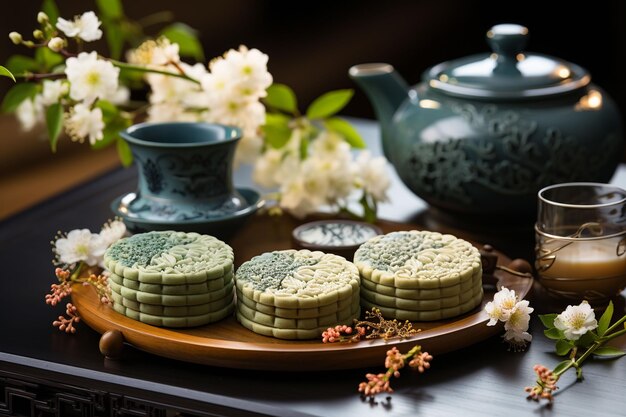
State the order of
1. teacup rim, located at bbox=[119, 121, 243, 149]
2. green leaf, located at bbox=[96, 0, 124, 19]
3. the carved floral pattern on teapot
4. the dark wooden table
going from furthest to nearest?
1. green leaf, located at bbox=[96, 0, 124, 19]
2. the carved floral pattern on teapot
3. teacup rim, located at bbox=[119, 121, 243, 149]
4. the dark wooden table

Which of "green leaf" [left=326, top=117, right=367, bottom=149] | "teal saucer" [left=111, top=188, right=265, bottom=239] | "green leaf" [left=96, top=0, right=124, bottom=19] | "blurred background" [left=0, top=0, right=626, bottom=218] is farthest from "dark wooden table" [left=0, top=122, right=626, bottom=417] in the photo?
"blurred background" [left=0, top=0, right=626, bottom=218]

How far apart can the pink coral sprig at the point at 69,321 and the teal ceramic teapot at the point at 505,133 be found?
22.1 inches

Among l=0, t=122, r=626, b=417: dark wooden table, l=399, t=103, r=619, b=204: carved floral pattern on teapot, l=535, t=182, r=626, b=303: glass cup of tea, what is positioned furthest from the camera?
l=399, t=103, r=619, b=204: carved floral pattern on teapot

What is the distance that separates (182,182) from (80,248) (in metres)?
0.17

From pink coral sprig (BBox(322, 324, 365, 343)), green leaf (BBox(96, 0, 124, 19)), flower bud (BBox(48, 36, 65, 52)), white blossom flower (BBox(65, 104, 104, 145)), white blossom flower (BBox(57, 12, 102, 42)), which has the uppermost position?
white blossom flower (BBox(57, 12, 102, 42))

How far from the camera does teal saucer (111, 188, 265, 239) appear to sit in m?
1.27

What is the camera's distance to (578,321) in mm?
1024

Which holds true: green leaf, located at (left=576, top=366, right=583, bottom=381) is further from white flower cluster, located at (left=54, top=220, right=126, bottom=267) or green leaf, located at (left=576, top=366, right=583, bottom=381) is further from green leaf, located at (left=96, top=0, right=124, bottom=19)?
green leaf, located at (left=96, top=0, right=124, bottom=19)

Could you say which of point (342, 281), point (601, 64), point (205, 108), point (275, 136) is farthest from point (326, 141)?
point (601, 64)

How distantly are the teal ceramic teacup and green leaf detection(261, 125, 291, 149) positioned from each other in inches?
6.7

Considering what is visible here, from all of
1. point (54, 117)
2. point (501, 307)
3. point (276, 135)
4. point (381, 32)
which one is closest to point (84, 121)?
point (54, 117)

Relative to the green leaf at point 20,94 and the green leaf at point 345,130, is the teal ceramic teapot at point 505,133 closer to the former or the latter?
the green leaf at point 345,130

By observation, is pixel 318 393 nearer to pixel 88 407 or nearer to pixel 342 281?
pixel 342 281

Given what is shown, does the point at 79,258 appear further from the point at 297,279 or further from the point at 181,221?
the point at 297,279
